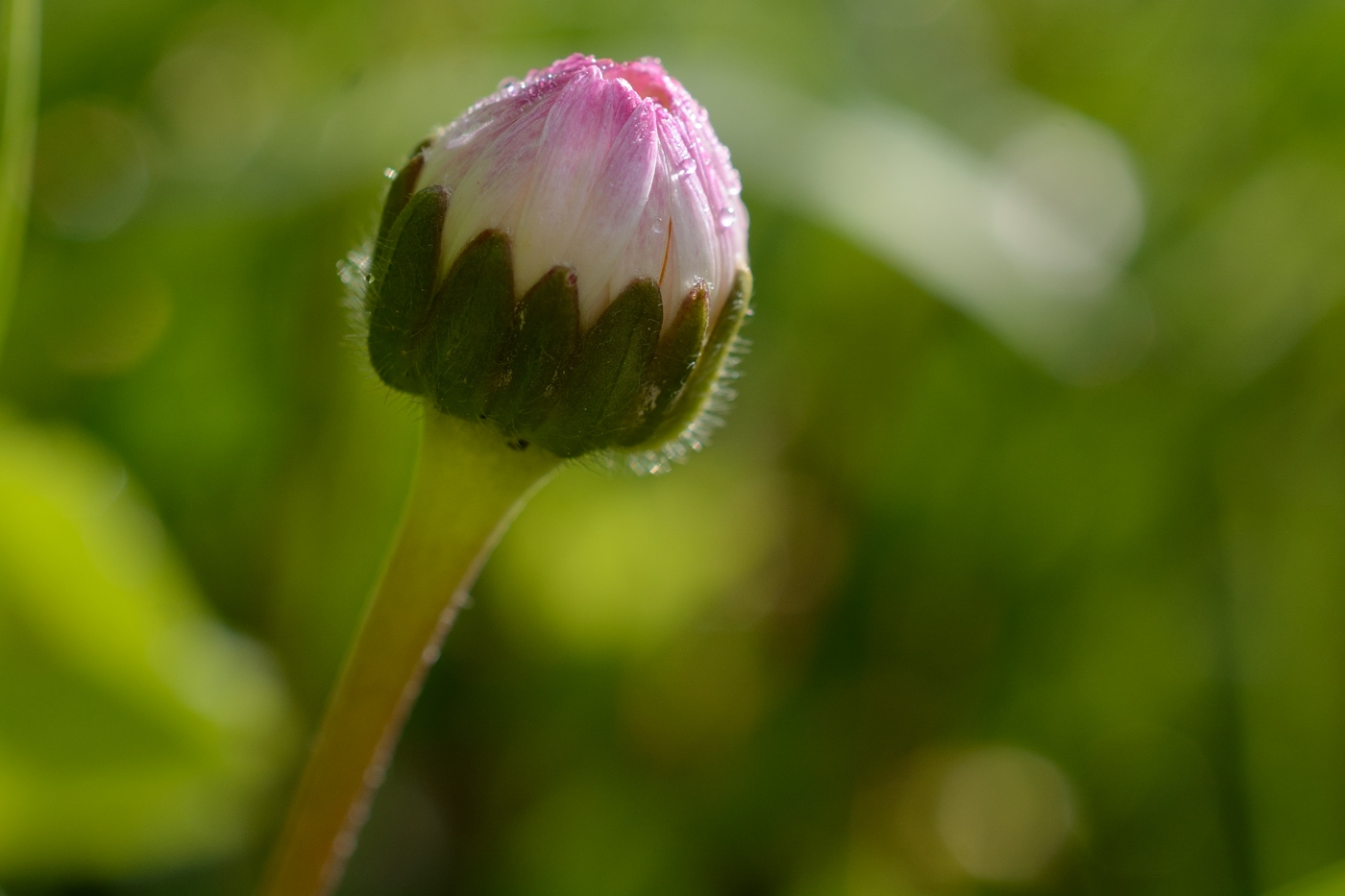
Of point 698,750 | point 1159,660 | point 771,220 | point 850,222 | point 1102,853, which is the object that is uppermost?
point 850,222

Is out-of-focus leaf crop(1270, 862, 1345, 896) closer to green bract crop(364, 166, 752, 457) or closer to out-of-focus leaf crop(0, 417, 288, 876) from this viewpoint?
green bract crop(364, 166, 752, 457)

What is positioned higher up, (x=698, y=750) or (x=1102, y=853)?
(x=1102, y=853)

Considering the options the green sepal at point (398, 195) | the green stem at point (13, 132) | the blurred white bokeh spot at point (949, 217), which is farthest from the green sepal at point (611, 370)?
the blurred white bokeh spot at point (949, 217)

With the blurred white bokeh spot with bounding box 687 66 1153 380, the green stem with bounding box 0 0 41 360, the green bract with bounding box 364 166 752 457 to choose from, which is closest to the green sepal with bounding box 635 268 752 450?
the green bract with bounding box 364 166 752 457

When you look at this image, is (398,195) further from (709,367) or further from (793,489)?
(793,489)

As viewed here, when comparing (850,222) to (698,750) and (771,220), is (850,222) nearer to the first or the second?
(771,220)

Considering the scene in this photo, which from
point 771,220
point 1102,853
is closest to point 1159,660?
point 1102,853

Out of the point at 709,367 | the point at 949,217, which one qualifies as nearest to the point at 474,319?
the point at 709,367

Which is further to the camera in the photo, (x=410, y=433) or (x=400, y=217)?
(x=410, y=433)
